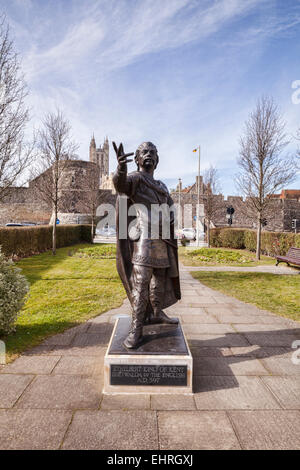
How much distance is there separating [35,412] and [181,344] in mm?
1629

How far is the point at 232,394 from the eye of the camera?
296 centimetres

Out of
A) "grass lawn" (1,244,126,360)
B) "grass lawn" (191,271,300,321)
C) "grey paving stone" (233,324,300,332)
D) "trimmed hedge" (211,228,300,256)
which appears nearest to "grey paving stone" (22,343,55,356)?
"grass lawn" (1,244,126,360)

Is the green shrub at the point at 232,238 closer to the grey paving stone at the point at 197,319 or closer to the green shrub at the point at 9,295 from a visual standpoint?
the grey paving stone at the point at 197,319

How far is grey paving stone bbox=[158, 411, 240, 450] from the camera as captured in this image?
A: 224 centimetres

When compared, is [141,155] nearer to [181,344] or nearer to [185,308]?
[181,344]

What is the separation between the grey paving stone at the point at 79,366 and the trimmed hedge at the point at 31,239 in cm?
1022

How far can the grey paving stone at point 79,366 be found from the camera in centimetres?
340

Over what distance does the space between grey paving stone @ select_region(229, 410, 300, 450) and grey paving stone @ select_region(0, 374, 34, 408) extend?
85.5 inches

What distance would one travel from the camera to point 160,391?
297 cm

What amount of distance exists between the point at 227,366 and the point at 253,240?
55.5 feet

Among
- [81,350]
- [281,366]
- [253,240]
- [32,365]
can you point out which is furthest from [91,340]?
[253,240]

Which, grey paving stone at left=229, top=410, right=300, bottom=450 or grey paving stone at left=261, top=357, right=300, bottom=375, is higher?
grey paving stone at left=229, top=410, right=300, bottom=450

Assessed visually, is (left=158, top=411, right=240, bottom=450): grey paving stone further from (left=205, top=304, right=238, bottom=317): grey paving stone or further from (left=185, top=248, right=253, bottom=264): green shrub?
(left=185, top=248, right=253, bottom=264): green shrub
